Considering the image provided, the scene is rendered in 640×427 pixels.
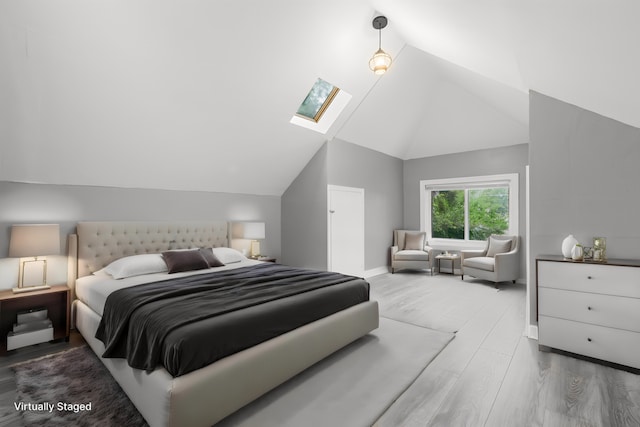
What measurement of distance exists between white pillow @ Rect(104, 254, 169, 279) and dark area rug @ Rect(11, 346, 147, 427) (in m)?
0.79

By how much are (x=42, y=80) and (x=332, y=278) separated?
3018 mm

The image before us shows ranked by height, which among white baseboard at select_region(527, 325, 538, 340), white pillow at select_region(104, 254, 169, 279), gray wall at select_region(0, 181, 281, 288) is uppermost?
gray wall at select_region(0, 181, 281, 288)

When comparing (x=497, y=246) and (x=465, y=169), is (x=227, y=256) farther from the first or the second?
(x=465, y=169)

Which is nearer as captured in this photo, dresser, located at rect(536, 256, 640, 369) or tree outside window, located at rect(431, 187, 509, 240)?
dresser, located at rect(536, 256, 640, 369)

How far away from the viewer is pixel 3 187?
2.95 meters

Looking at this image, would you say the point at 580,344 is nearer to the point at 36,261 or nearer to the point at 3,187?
the point at 36,261

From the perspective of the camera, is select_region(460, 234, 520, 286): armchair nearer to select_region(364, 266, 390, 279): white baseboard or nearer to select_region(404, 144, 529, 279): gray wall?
select_region(404, 144, 529, 279): gray wall

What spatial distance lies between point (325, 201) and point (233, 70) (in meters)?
2.40

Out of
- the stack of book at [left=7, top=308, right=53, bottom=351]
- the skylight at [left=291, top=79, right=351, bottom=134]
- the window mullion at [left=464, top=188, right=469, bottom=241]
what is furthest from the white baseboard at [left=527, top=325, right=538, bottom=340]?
the stack of book at [left=7, top=308, right=53, bottom=351]

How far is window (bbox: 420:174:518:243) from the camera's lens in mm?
5671

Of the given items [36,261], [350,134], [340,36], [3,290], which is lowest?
[3,290]

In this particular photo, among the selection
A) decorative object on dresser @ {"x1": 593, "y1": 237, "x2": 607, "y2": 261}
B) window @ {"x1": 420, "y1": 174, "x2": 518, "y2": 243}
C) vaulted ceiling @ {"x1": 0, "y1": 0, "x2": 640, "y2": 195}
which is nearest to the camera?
vaulted ceiling @ {"x1": 0, "y1": 0, "x2": 640, "y2": 195}

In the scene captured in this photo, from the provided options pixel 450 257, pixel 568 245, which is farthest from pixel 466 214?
pixel 568 245

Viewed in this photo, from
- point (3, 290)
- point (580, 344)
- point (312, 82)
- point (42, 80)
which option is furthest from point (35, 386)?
point (580, 344)
